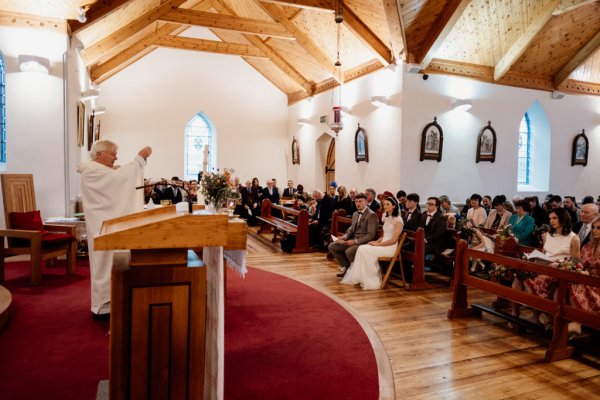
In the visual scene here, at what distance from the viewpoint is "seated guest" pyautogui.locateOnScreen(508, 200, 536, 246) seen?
578 centimetres

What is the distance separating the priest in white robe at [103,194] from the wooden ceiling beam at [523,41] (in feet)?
25.3

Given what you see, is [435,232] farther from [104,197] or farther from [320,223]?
[104,197]

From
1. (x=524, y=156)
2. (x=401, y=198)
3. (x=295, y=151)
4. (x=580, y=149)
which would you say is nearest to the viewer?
(x=401, y=198)

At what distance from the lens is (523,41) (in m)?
8.40

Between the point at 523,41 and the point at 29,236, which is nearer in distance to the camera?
the point at 29,236

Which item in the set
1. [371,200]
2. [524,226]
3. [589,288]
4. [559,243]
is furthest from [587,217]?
[371,200]

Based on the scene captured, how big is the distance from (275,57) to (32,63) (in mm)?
7131

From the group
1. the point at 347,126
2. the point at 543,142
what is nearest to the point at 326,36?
the point at 347,126

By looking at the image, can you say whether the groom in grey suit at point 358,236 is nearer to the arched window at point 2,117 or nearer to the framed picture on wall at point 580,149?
the arched window at point 2,117

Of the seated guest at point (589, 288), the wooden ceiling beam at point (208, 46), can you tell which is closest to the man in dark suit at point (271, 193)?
the wooden ceiling beam at point (208, 46)

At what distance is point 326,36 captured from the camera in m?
9.75

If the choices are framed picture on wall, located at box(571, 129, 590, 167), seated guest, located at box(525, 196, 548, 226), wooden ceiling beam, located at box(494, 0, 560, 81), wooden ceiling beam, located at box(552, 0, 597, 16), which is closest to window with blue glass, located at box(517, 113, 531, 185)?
framed picture on wall, located at box(571, 129, 590, 167)

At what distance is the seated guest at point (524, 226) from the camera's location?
5.78 metres

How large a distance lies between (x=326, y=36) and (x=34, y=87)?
19.7ft
